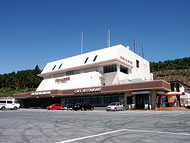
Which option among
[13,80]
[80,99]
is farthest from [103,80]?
[13,80]

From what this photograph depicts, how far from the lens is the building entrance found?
3784 cm

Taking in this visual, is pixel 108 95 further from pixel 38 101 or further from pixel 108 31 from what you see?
pixel 38 101

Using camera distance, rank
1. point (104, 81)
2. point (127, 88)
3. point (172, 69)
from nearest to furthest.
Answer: point (127, 88)
point (104, 81)
point (172, 69)

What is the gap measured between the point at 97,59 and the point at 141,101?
54.2 ft

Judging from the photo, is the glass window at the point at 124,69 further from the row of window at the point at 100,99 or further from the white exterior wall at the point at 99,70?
the row of window at the point at 100,99

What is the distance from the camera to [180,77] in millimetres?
93562

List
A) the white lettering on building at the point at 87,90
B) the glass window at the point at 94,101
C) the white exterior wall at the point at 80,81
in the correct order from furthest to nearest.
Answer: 1. the white exterior wall at the point at 80,81
2. the glass window at the point at 94,101
3. the white lettering on building at the point at 87,90

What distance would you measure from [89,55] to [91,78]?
930 centimetres

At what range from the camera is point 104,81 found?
48.2 m

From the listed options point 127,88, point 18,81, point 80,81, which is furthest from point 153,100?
point 18,81

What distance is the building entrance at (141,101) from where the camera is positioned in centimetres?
3784

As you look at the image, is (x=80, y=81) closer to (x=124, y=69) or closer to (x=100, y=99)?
(x=100, y=99)

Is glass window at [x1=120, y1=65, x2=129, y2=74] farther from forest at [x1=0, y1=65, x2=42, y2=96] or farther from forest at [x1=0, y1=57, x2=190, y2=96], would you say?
forest at [x1=0, y1=65, x2=42, y2=96]

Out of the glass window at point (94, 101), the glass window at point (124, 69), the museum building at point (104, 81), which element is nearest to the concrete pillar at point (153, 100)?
the museum building at point (104, 81)
